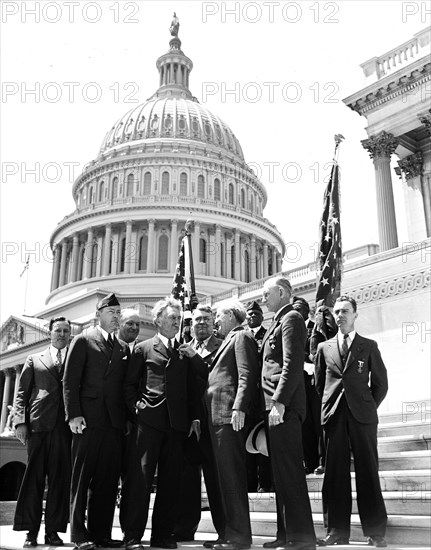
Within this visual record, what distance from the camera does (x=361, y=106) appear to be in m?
20.0

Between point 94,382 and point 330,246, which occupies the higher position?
point 330,246

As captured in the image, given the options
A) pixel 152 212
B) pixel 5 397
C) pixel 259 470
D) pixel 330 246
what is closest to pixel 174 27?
pixel 152 212

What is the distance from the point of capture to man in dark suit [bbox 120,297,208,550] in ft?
16.0

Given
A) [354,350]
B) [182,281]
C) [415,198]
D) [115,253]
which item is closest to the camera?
[354,350]

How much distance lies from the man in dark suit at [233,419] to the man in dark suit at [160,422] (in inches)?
10.1

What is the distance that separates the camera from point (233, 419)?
473cm

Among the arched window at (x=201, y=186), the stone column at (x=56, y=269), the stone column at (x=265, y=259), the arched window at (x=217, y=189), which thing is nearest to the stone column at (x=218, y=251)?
the arched window at (x=201, y=186)

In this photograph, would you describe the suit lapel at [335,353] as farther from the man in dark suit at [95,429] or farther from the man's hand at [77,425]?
the man's hand at [77,425]

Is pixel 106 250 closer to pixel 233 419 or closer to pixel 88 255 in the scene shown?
pixel 88 255

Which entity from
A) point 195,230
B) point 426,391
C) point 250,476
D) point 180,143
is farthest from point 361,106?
point 180,143

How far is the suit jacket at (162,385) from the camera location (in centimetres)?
503

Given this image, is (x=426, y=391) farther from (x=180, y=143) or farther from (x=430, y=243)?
(x=180, y=143)

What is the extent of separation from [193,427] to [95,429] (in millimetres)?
831

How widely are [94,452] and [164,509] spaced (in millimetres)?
732
